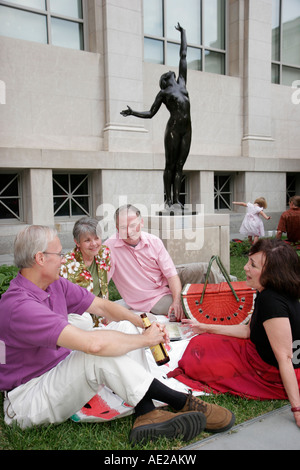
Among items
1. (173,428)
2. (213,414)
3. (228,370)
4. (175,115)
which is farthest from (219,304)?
(175,115)

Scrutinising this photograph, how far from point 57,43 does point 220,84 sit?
5.00 metres

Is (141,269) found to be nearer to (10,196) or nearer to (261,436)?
(261,436)

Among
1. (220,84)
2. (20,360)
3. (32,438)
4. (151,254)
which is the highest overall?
(220,84)

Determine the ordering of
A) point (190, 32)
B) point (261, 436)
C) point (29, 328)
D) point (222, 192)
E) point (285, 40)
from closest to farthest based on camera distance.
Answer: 1. point (29, 328)
2. point (261, 436)
3. point (190, 32)
4. point (222, 192)
5. point (285, 40)

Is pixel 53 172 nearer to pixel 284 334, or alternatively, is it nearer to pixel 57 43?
pixel 57 43

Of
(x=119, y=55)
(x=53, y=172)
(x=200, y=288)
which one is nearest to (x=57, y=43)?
(x=119, y=55)

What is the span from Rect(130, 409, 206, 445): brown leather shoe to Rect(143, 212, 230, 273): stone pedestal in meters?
3.29

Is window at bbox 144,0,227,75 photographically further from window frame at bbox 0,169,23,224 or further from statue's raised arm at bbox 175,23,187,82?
statue's raised arm at bbox 175,23,187,82

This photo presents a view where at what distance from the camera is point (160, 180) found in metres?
10.8

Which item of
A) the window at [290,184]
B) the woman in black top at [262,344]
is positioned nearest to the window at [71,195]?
the woman in black top at [262,344]

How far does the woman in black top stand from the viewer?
2.36m

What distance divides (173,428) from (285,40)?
14.7 metres

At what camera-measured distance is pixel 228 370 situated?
2.79 metres

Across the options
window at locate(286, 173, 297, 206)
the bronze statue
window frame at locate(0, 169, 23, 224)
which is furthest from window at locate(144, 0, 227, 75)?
the bronze statue
